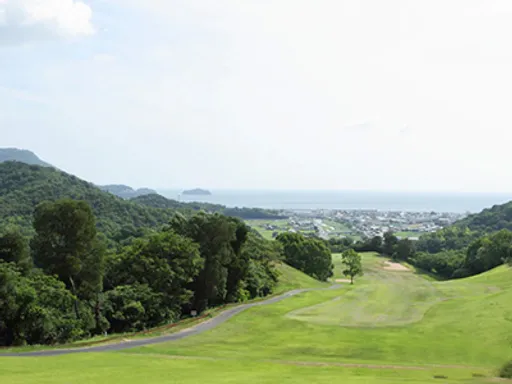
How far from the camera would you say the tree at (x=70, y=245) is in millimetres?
38406

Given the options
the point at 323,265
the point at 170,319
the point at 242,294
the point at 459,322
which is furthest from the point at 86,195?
the point at 459,322

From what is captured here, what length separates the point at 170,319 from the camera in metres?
45.8

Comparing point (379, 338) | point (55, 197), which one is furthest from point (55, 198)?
point (379, 338)

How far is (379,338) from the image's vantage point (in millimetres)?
35344

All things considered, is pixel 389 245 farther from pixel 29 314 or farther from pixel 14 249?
pixel 29 314

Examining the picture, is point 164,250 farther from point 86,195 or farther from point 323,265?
point 86,195

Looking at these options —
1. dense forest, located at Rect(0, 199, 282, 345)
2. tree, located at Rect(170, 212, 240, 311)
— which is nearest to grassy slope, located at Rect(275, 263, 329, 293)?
dense forest, located at Rect(0, 199, 282, 345)

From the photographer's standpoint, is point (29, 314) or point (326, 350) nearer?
point (326, 350)

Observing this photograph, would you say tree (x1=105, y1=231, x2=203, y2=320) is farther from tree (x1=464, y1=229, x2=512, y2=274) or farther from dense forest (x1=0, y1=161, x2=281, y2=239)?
tree (x1=464, y1=229, x2=512, y2=274)

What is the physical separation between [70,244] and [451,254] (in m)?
118

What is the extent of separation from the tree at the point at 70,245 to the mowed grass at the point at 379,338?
1167 centimetres

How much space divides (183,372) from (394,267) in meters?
110

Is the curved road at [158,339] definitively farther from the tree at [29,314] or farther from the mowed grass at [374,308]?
the mowed grass at [374,308]

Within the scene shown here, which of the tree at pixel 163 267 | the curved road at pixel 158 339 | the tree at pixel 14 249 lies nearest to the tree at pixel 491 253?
the curved road at pixel 158 339
